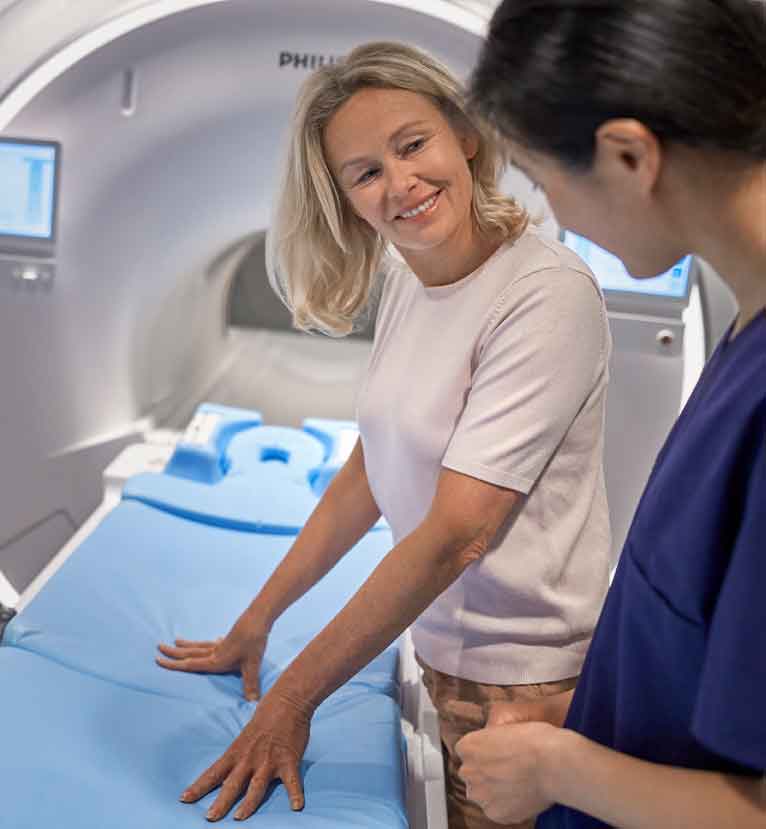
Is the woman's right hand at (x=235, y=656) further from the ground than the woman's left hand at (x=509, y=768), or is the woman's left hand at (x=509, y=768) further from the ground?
the woman's left hand at (x=509, y=768)

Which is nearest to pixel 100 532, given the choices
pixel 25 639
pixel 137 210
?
pixel 25 639

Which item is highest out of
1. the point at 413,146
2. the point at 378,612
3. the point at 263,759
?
the point at 413,146

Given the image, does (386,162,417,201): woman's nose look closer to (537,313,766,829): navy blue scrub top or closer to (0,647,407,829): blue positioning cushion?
(537,313,766,829): navy blue scrub top

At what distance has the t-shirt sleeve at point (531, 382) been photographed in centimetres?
115

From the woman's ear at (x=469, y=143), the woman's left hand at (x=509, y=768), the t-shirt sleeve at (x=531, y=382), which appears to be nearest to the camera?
the woman's left hand at (x=509, y=768)

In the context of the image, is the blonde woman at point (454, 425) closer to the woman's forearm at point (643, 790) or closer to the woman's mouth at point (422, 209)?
the woman's mouth at point (422, 209)

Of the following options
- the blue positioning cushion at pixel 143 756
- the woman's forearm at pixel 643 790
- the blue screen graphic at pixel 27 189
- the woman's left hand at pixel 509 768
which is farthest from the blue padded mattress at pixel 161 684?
the blue screen graphic at pixel 27 189

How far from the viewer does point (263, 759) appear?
1.30 meters

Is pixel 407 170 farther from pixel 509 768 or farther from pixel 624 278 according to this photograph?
pixel 624 278

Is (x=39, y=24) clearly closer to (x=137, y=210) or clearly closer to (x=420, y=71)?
(x=137, y=210)

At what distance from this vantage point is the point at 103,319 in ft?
8.70

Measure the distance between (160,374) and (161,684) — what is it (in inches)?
61.8

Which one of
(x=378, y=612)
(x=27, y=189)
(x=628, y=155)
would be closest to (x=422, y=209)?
(x=378, y=612)

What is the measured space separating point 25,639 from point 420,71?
1045 mm
